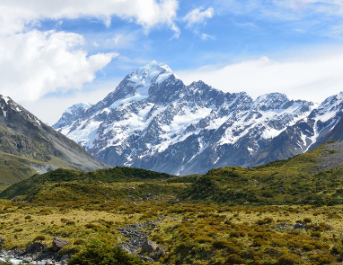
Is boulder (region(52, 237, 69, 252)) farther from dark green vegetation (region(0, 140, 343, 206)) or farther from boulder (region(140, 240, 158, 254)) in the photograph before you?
dark green vegetation (region(0, 140, 343, 206))

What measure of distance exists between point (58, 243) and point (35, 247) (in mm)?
2729

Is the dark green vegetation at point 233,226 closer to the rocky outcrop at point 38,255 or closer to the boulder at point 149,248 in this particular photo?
the rocky outcrop at point 38,255

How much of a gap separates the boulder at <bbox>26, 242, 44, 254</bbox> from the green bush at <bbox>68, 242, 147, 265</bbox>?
9.21 m

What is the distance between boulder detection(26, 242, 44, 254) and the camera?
34125 mm

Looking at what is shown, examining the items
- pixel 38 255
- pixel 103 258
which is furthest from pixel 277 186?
pixel 103 258

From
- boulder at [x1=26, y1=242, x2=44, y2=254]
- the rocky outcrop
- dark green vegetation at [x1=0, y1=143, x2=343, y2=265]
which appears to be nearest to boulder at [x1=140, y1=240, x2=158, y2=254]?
dark green vegetation at [x1=0, y1=143, x2=343, y2=265]

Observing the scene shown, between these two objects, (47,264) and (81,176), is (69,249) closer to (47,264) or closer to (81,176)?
(47,264)

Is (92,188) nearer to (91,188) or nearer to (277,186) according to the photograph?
(91,188)

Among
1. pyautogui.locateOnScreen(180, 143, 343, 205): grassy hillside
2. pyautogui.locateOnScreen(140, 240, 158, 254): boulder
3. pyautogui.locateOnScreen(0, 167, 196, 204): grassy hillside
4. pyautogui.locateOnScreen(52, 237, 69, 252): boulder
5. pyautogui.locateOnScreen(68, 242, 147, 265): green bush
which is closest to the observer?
pyautogui.locateOnScreen(68, 242, 147, 265): green bush

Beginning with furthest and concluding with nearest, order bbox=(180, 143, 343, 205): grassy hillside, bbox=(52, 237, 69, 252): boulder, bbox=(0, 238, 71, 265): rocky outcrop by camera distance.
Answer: bbox=(180, 143, 343, 205): grassy hillside
bbox=(52, 237, 69, 252): boulder
bbox=(0, 238, 71, 265): rocky outcrop

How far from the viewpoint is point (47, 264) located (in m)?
29.5

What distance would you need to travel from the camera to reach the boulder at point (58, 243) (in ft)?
110

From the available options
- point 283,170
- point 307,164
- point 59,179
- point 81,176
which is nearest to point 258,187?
point 283,170

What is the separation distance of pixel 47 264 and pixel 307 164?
80.6 meters
